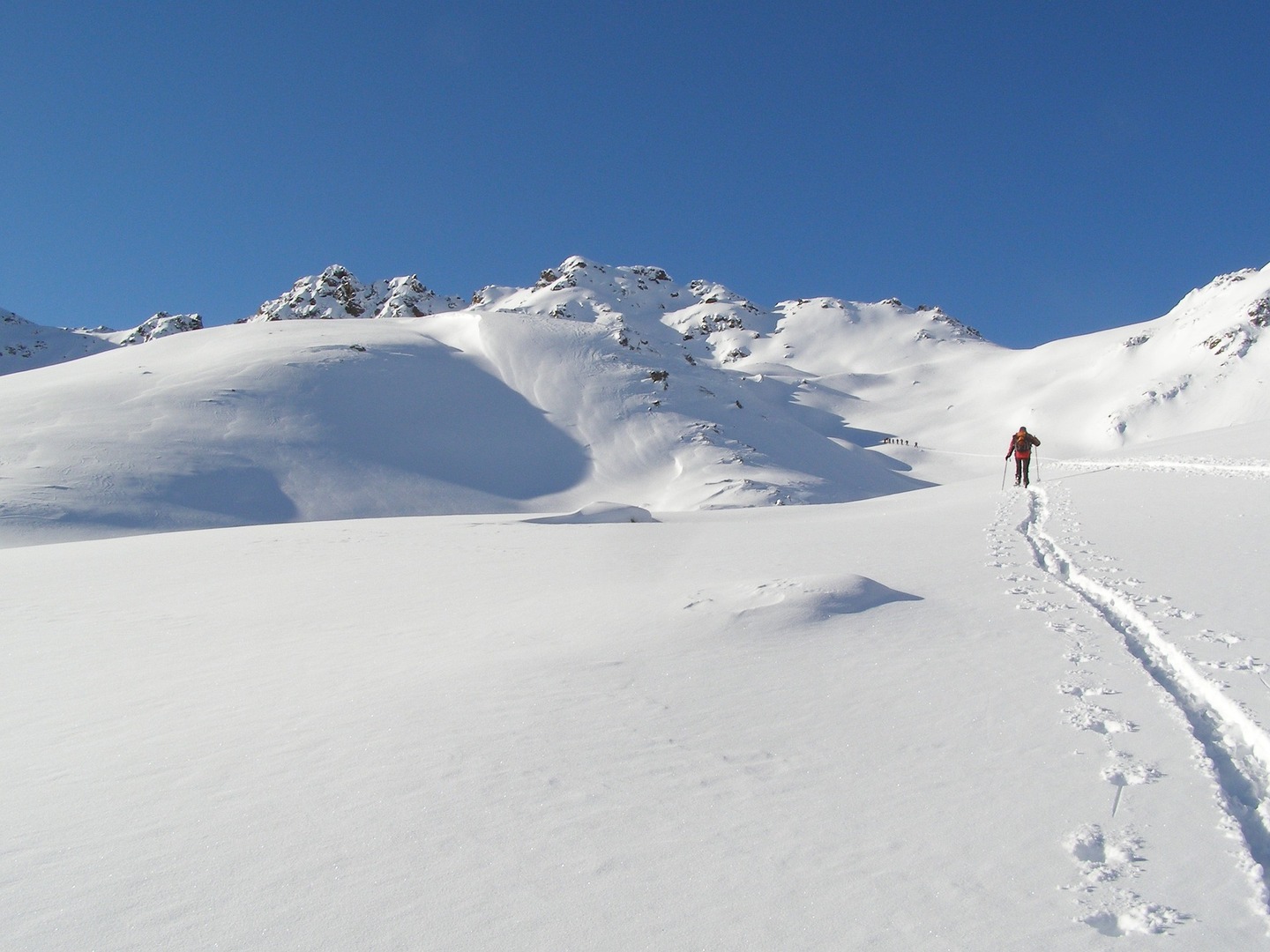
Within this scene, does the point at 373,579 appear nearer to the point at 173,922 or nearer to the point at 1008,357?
the point at 173,922

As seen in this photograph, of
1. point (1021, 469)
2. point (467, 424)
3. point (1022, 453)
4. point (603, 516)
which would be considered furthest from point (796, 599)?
point (467, 424)

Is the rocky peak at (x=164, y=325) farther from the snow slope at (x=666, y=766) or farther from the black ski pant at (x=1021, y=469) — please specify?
the snow slope at (x=666, y=766)

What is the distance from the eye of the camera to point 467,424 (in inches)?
1724

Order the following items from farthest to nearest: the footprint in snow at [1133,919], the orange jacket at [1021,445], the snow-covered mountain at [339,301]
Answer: the snow-covered mountain at [339,301]
the orange jacket at [1021,445]
the footprint in snow at [1133,919]

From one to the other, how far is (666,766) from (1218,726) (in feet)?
11.1

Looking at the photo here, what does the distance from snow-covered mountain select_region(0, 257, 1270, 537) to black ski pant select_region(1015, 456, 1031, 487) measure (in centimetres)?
1660

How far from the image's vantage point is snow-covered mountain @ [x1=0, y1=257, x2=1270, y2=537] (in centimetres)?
3312

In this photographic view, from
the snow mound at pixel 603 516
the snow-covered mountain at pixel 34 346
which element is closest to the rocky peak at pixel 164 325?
the snow-covered mountain at pixel 34 346

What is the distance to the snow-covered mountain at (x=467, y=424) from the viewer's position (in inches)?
1304

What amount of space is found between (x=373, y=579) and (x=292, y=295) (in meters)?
139

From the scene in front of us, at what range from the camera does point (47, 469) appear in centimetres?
3059

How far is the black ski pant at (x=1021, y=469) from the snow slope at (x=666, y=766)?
11.9 metres

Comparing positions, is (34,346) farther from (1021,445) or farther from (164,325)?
(1021,445)

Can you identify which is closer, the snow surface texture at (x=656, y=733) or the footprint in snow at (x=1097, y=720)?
the snow surface texture at (x=656, y=733)
